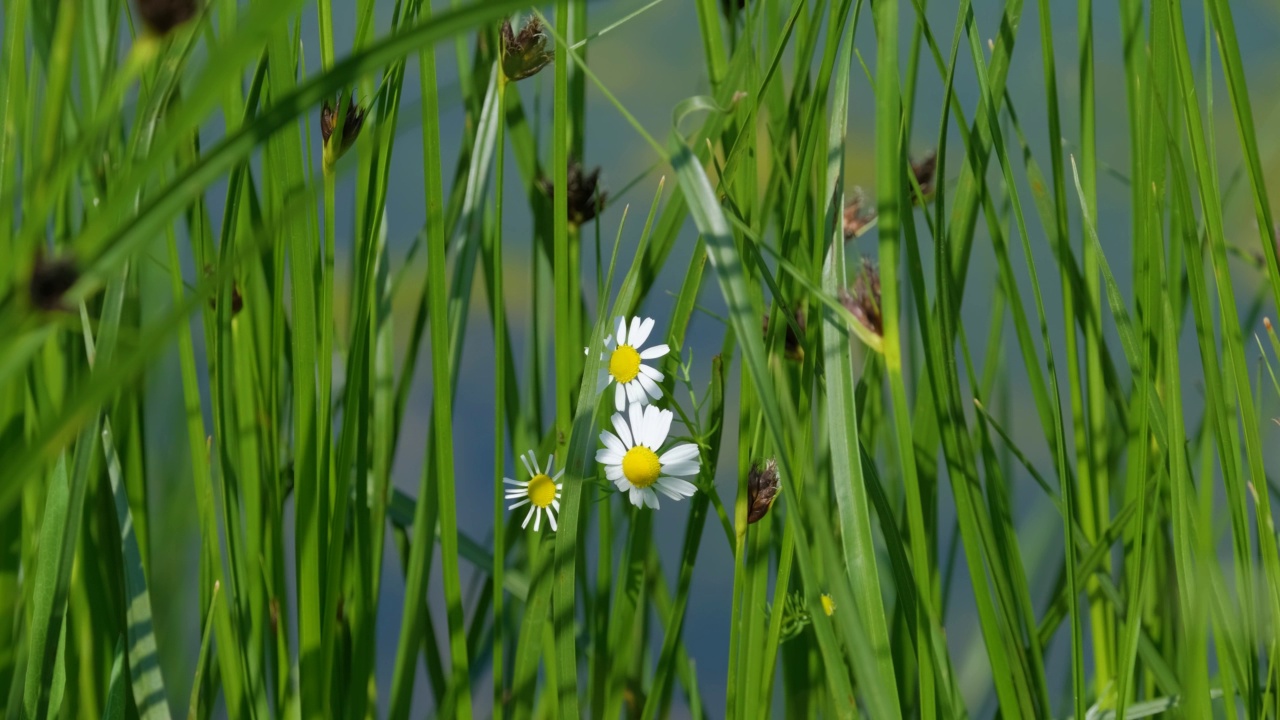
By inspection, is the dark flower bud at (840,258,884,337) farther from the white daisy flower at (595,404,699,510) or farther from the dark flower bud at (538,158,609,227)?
the dark flower bud at (538,158,609,227)

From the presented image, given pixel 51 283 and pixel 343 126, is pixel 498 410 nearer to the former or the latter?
pixel 343 126

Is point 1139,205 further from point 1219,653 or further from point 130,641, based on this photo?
point 130,641

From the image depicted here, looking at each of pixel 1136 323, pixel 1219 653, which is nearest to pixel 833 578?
pixel 1219 653

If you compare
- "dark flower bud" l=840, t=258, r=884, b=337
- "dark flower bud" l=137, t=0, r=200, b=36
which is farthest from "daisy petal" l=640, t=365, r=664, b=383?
"dark flower bud" l=137, t=0, r=200, b=36

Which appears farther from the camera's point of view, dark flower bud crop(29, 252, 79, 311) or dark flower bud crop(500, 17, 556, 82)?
dark flower bud crop(500, 17, 556, 82)

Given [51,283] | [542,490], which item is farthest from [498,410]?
[51,283]

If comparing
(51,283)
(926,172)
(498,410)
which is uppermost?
(926,172)
